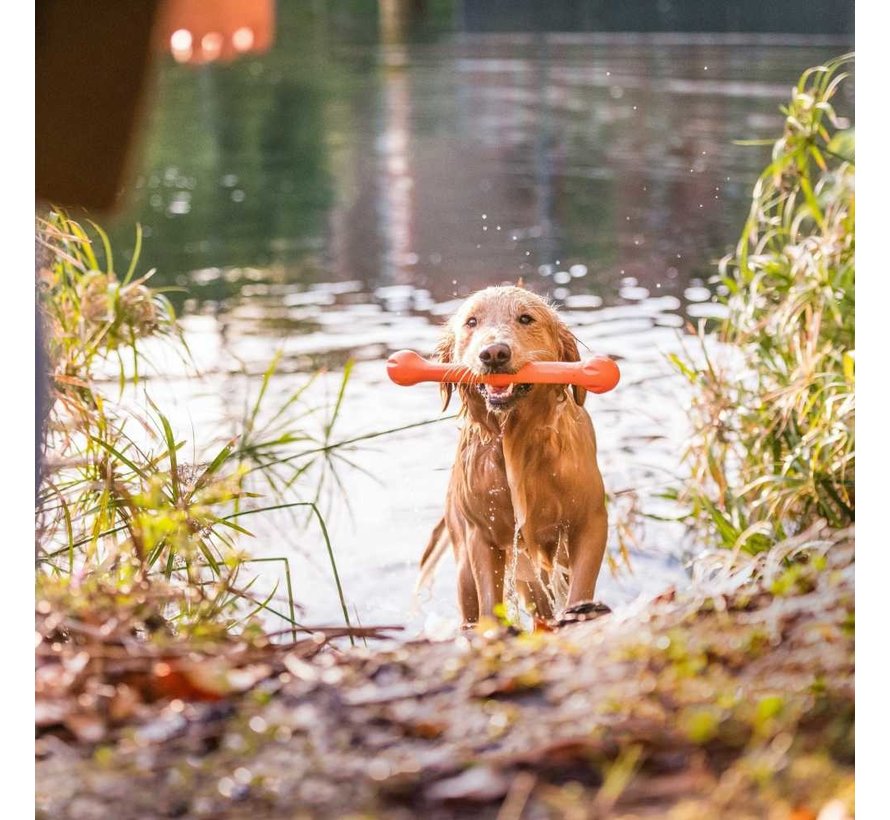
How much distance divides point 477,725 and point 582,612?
3.38ft

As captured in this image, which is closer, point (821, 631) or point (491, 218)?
point (821, 631)

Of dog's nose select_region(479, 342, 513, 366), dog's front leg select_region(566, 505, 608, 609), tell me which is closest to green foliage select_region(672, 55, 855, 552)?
dog's front leg select_region(566, 505, 608, 609)

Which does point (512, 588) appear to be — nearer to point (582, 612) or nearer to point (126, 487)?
point (582, 612)

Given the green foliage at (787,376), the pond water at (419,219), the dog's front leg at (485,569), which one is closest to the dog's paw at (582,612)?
the dog's front leg at (485,569)

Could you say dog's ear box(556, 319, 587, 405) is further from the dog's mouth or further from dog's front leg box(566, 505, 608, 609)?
dog's front leg box(566, 505, 608, 609)

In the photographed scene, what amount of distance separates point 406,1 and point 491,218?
3052 millimetres

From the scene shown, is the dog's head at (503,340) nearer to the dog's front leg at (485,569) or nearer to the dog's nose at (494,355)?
Result: the dog's nose at (494,355)

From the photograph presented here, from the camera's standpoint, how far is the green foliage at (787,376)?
11.6 ft

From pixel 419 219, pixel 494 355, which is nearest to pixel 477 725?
pixel 494 355

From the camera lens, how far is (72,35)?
2.48m

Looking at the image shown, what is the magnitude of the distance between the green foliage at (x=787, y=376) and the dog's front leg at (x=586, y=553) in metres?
0.44

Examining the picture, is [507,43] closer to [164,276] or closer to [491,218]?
[491,218]

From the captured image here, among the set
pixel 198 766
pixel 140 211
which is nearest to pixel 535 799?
pixel 198 766
